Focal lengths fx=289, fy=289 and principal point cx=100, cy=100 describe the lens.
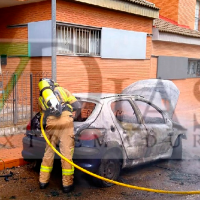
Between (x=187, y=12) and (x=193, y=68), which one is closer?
(x=193, y=68)

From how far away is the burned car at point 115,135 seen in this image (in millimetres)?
4285

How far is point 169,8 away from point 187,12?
1269 mm

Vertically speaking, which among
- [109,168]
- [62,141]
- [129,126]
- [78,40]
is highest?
[78,40]

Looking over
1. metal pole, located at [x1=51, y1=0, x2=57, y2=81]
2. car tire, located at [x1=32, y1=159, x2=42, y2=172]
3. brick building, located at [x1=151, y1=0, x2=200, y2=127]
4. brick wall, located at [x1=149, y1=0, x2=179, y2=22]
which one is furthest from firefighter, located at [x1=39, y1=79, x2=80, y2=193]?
brick wall, located at [x1=149, y1=0, x2=179, y2=22]

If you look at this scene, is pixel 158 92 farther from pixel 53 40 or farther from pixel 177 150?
pixel 53 40

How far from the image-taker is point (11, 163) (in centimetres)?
534

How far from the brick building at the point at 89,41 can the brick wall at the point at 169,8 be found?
13.6 feet

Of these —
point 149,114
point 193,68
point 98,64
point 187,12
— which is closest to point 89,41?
point 98,64

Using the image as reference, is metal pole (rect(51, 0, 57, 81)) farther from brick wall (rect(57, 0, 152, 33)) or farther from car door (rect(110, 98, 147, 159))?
car door (rect(110, 98, 147, 159))

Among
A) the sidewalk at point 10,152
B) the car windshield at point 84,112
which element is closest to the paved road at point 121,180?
the sidewalk at point 10,152

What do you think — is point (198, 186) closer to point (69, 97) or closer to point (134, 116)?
point (134, 116)

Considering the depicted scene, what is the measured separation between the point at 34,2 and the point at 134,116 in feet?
16.6

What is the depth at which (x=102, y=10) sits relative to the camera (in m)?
9.23

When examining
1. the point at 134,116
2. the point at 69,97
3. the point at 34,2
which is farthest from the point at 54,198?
the point at 34,2
